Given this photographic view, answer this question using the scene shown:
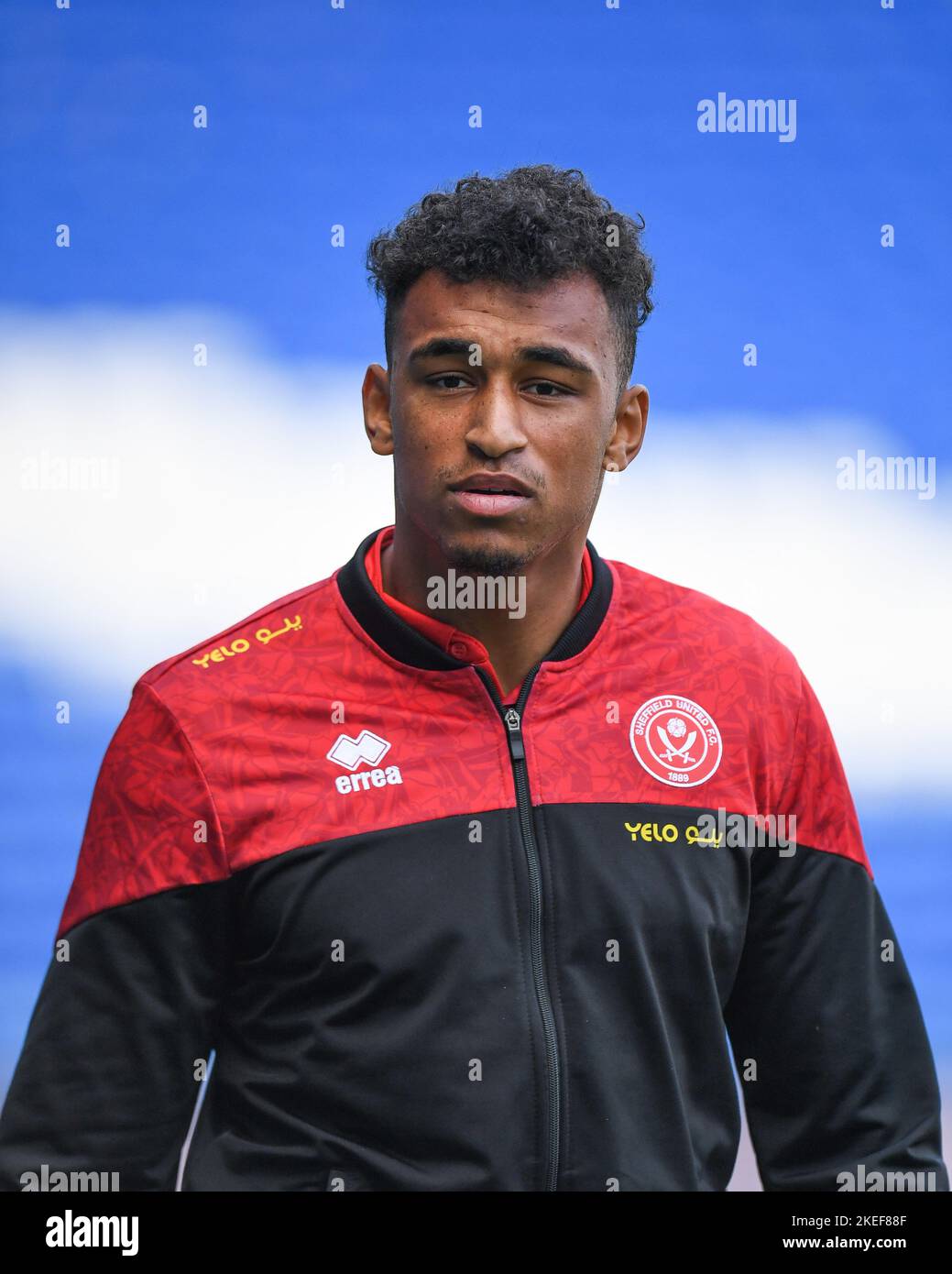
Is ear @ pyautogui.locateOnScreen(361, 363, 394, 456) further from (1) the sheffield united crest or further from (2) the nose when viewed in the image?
(1) the sheffield united crest

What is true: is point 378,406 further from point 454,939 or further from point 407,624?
point 454,939

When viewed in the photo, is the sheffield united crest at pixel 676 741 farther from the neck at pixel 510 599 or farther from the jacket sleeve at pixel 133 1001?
the jacket sleeve at pixel 133 1001

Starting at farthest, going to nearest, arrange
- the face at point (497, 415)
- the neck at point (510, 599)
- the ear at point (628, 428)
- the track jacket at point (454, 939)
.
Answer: the ear at point (628, 428) → the neck at point (510, 599) → the face at point (497, 415) → the track jacket at point (454, 939)

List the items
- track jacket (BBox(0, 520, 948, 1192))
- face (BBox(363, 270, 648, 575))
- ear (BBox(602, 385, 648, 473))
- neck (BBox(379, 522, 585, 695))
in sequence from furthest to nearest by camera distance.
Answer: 1. ear (BBox(602, 385, 648, 473))
2. neck (BBox(379, 522, 585, 695))
3. face (BBox(363, 270, 648, 575))
4. track jacket (BBox(0, 520, 948, 1192))

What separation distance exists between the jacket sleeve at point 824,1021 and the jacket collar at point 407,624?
0.34 metres

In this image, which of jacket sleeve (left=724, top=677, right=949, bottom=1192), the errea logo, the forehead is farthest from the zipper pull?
the forehead

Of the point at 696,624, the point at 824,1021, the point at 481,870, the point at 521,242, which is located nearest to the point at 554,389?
the point at 521,242

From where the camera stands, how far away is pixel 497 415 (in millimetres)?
1975

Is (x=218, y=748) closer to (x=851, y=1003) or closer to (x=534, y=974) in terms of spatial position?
(x=534, y=974)

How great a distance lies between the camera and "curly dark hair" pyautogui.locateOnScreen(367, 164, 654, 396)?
79.7 inches

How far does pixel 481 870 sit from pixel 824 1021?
0.57 m

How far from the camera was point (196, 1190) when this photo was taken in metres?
1.94

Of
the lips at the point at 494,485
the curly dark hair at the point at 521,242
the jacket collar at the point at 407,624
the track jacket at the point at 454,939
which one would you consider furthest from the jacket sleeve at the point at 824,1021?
the curly dark hair at the point at 521,242

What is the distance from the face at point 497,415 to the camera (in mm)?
1988
